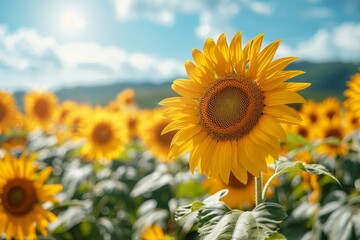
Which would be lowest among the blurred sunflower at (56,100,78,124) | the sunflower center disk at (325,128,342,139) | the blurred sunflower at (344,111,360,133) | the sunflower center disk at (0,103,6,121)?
the sunflower center disk at (325,128,342,139)

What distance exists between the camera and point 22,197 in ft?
15.5

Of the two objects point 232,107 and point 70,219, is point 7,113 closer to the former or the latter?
point 70,219

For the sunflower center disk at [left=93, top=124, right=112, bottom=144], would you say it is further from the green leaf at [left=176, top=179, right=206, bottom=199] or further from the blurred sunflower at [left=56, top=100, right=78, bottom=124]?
the blurred sunflower at [left=56, top=100, right=78, bottom=124]

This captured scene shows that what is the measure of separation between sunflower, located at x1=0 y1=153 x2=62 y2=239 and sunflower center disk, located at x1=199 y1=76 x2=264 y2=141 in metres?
2.36

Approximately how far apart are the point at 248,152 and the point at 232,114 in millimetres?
334

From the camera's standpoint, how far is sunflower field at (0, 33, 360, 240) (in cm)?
262

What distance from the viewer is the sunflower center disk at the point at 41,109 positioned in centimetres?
1068

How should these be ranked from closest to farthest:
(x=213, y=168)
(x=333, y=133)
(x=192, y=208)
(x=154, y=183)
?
(x=192, y=208) → (x=213, y=168) → (x=154, y=183) → (x=333, y=133)

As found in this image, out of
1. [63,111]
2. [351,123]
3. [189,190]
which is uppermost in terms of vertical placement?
[63,111]

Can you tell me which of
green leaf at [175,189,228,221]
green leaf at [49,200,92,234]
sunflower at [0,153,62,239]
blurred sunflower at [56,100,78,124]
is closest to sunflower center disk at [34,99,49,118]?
blurred sunflower at [56,100,78,124]

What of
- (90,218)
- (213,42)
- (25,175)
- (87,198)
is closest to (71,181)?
(87,198)

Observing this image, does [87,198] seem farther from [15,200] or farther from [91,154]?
[15,200]

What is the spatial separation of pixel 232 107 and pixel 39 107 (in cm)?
857

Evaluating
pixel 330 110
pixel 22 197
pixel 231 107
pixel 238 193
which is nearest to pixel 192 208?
pixel 231 107
